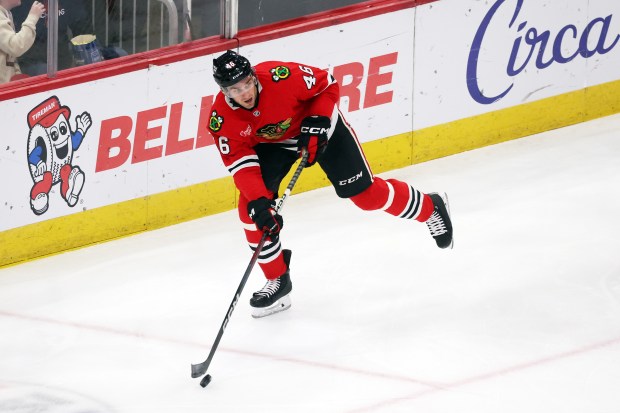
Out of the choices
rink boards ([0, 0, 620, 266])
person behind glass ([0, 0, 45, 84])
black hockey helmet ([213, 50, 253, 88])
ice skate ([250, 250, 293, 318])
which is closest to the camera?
black hockey helmet ([213, 50, 253, 88])

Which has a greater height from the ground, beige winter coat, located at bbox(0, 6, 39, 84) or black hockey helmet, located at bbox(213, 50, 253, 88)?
black hockey helmet, located at bbox(213, 50, 253, 88)

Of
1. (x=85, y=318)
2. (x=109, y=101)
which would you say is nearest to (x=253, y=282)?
(x=85, y=318)

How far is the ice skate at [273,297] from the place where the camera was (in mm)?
4926

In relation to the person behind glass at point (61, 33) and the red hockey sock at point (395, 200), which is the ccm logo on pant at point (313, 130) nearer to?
the red hockey sock at point (395, 200)

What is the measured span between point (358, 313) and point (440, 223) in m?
0.59

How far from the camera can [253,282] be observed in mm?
5332

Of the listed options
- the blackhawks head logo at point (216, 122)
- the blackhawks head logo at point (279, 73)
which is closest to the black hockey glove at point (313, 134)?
the blackhawks head logo at point (279, 73)

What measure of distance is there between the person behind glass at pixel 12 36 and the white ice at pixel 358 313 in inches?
33.8

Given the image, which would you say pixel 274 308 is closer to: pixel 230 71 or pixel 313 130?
pixel 313 130

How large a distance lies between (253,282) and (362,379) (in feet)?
3.72

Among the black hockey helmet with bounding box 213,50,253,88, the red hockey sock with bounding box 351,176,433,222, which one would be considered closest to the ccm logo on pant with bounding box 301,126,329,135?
the black hockey helmet with bounding box 213,50,253,88

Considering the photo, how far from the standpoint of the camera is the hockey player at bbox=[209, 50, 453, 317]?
4.51 meters

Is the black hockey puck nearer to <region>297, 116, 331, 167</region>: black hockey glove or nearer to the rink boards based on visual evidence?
<region>297, 116, 331, 167</region>: black hockey glove

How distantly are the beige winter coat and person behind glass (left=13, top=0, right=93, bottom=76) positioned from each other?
3 cm
